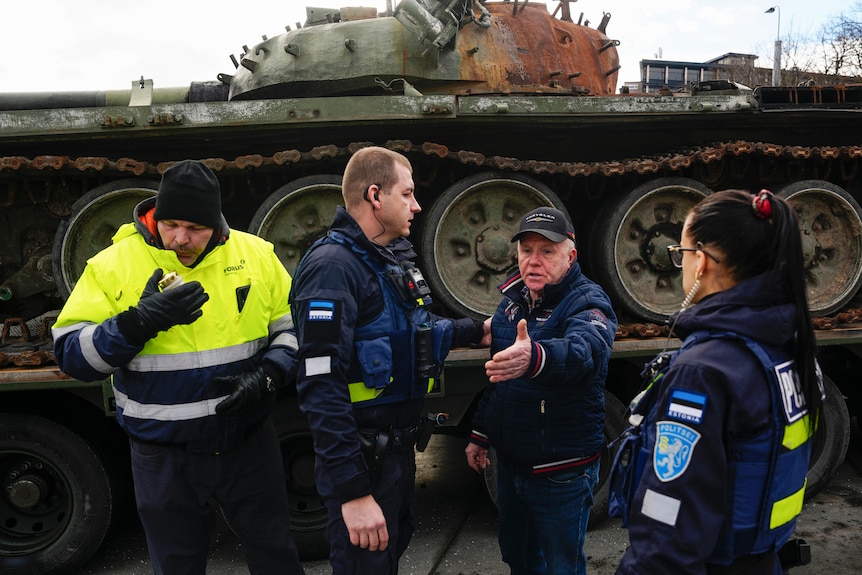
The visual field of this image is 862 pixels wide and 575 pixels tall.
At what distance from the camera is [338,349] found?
2400mm

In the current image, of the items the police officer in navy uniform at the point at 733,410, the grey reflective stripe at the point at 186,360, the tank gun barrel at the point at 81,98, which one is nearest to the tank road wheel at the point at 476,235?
the grey reflective stripe at the point at 186,360

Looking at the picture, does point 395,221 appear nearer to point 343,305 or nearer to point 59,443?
point 343,305

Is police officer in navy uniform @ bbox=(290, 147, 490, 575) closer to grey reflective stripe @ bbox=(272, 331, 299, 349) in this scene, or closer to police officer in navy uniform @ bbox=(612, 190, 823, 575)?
grey reflective stripe @ bbox=(272, 331, 299, 349)

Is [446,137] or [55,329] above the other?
[446,137]

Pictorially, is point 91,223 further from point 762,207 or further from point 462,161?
point 762,207

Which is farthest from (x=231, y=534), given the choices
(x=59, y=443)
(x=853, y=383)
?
(x=853, y=383)

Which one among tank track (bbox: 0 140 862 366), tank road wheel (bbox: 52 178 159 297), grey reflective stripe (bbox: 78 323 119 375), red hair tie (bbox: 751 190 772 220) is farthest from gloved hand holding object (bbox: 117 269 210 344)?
tank road wheel (bbox: 52 178 159 297)

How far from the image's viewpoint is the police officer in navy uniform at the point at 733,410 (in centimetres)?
169

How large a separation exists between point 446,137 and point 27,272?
3.31 metres

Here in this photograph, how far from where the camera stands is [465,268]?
16.8 feet

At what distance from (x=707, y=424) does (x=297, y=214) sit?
12.2ft

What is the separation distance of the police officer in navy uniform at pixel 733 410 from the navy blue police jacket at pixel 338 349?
3.26 feet

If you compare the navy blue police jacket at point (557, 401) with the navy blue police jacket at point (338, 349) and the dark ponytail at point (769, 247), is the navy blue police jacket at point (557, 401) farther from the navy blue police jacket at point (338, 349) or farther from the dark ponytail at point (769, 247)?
the dark ponytail at point (769, 247)

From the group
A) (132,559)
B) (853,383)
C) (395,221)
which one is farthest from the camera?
(853,383)
